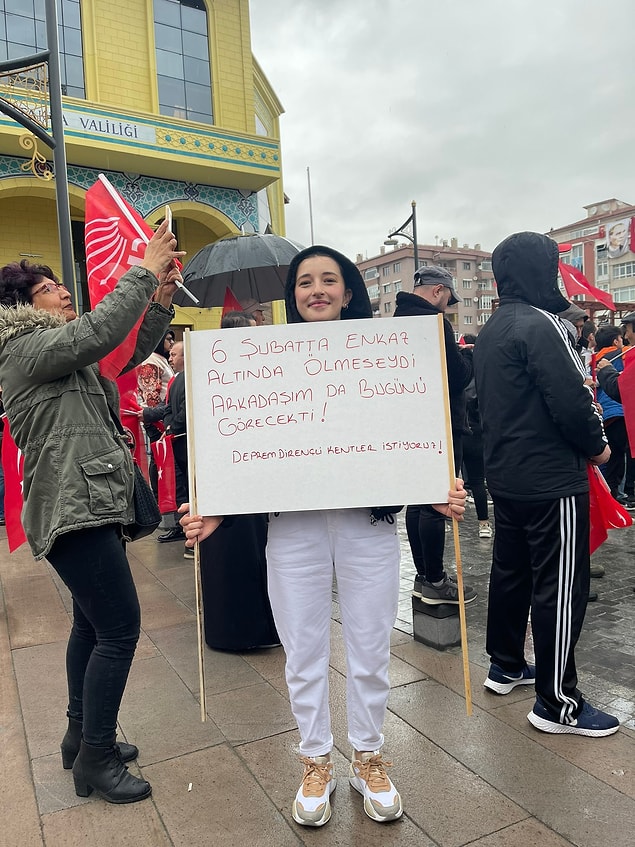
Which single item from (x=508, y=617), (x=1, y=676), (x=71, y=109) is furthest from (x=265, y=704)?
(x=71, y=109)

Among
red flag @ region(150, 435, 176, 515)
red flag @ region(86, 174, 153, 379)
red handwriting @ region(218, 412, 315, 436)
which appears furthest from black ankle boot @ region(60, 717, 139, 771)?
red flag @ region(150, 435, 176, 515)

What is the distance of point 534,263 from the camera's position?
2.82 metres

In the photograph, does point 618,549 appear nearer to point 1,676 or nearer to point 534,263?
point 534,263

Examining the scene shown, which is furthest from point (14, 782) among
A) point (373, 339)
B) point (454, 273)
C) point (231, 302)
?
point (454, 273)

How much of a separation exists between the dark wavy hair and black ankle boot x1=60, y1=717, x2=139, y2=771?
5.45 feet

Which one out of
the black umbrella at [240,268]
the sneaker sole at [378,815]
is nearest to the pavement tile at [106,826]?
the sneaker sole at [378,815]

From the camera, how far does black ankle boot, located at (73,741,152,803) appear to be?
7.69ft

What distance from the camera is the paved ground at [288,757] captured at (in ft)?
7.08

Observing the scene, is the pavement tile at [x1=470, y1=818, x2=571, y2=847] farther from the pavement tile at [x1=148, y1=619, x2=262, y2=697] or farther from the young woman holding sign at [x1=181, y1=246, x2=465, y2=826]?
the pavement tile at [x1=148, y1=619, x2=262, y2=697]

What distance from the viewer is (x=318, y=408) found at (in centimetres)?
220

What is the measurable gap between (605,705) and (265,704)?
1.59m

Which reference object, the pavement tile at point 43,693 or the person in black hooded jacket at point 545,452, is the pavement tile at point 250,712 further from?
the person in black hooded jacket at point 545,452

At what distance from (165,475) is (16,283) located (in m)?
4.09

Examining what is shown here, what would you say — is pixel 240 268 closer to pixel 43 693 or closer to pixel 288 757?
pixel 43 693
